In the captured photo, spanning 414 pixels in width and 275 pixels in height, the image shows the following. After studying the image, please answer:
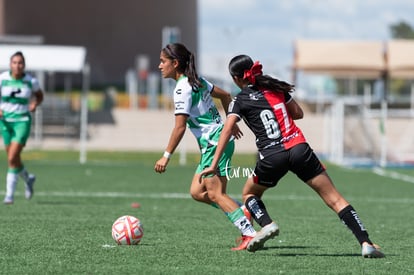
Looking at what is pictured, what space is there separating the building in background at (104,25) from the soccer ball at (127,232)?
4842 cm

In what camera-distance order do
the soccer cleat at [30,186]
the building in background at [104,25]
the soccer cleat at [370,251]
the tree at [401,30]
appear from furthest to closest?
the tree at [401,30]
the building in background at [104,25]
the soccer cleat at [30,186]
the soccer cleat at [370,251]

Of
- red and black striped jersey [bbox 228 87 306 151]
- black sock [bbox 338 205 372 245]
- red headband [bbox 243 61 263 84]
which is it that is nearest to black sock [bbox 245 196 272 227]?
red and black striped jersey [bbox 228 87 306 151]

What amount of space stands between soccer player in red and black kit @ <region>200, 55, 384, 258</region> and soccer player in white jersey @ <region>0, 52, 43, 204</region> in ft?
22.2

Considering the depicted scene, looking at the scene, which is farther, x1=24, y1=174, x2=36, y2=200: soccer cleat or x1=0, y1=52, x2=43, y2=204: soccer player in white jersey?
x1=24, y1=174, x2=36, y2=200: soccer cleat

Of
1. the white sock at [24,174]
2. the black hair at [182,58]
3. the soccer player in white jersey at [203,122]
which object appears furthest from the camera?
the white sock at [24,174]

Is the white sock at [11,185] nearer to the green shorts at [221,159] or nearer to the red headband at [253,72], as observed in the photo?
the green shorts at [221,159]

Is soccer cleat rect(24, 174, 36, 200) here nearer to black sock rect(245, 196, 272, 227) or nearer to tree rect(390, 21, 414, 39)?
black sock rect(245, 196, 272, 227)

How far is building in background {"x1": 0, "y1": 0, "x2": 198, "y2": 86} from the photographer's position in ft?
197

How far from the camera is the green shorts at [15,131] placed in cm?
1587

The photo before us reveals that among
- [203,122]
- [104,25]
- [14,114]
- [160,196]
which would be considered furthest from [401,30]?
[203,122]

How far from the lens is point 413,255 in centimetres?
1005

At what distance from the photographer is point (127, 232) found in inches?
412

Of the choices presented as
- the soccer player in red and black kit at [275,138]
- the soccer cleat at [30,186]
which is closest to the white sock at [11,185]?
the soccer cleat at [30,186]

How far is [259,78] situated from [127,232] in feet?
6.97
